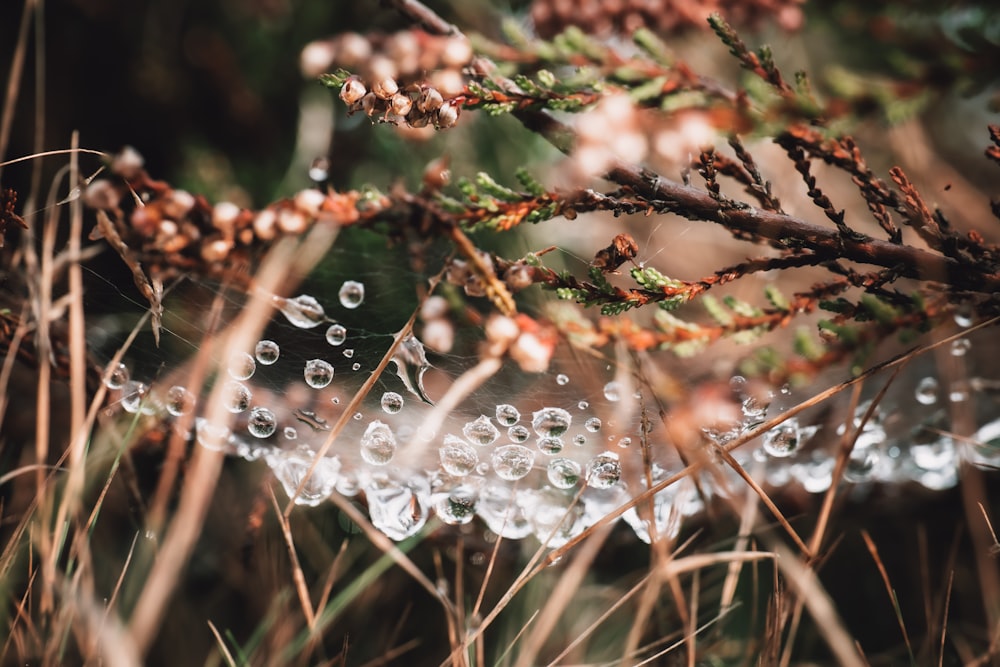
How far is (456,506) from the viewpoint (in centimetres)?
99

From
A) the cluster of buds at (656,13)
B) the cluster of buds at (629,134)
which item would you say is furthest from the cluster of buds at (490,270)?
the cluster of buds at (656,13)

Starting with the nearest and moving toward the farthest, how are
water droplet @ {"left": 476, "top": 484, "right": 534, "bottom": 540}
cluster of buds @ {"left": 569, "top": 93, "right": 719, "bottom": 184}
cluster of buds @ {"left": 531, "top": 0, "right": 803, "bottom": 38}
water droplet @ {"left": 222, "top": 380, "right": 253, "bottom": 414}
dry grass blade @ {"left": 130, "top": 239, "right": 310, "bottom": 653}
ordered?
1. cluster of buds @ {"left": 569, "top": 93, "right": 719, "bottom": 184}
2. dry grass blade @ {"left": 130, "top": 239, "right": 310, "bottom": 653}
3. water droplet @ {"left": 222, "top": 380, "right": 253, "bottom": 414}
4. water droplet @ {"left": 476, "top": 484, "right": 534, "bottom": 540}
5. cluster of buds @ {"left": 531, "top": 0, "right": 803, "bottom": 38}

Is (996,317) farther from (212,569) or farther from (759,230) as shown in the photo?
(212,569)

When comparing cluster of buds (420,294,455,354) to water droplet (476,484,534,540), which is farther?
water droplet (476,484,534,540)

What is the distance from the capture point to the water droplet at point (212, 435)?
0.79m

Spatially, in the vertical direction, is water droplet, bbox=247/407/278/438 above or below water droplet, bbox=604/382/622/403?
below

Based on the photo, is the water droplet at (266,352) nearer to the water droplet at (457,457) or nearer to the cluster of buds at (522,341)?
the water droplet at (457,457)

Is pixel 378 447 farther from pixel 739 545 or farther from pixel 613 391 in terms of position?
pixel 739 545

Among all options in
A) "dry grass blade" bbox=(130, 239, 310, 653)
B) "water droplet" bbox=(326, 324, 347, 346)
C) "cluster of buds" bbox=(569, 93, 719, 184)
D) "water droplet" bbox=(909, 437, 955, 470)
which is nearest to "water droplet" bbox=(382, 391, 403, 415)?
"water droplet" bbox=(326, 324, 347, 346)

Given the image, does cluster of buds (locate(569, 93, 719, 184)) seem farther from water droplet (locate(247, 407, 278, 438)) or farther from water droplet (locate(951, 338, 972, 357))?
water droplet (locate(951, 338, 972, 357))

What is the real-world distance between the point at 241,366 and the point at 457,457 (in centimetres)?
33

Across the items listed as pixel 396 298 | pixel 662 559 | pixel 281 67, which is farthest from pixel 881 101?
pixel 281 67

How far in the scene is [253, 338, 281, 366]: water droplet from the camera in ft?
3.09

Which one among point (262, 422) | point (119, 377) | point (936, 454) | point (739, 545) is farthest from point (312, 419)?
point (936, 454)
